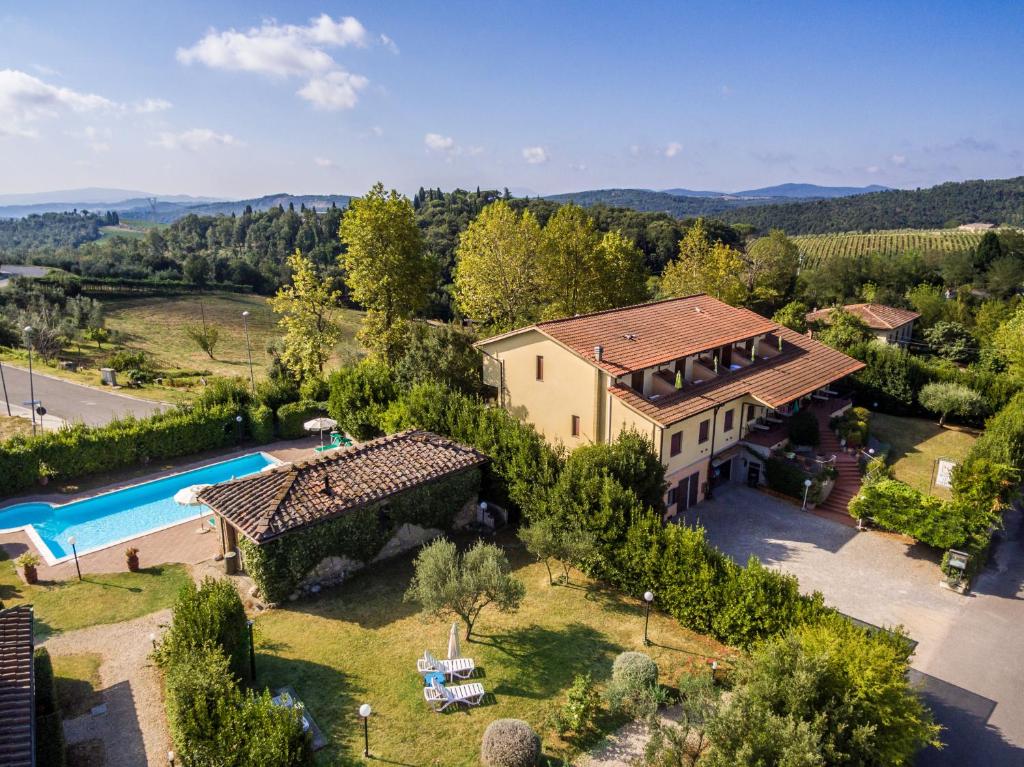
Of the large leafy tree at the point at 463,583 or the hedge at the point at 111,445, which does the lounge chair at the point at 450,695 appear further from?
the hedge at the point at 111,445

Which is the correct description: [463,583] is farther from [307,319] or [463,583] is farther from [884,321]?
[884,321]

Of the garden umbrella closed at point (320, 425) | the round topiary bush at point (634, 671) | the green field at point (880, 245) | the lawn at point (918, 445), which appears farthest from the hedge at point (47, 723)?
the green field at point (880, 245)

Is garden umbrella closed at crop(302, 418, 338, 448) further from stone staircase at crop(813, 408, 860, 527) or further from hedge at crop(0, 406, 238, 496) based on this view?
stone staircase at crop(813, 408, 860, 527)

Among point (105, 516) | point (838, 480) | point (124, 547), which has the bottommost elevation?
point (105, 516)

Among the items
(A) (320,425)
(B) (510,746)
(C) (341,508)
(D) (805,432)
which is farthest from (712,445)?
(A) (320,425)

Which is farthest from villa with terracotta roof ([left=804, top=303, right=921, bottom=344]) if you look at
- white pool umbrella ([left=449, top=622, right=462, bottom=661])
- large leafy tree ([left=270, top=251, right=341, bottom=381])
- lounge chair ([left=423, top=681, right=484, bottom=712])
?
lounge chair ([left=423, top=681, right=484, bottom=712])

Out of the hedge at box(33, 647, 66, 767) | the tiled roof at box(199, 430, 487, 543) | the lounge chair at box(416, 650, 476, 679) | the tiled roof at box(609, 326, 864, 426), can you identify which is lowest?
the lounge chair at box(416, 650, 476, 679)

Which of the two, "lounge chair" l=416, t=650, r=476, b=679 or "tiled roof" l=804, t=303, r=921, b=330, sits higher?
"tiled roof" l=804, t=303, r=921, b=330
